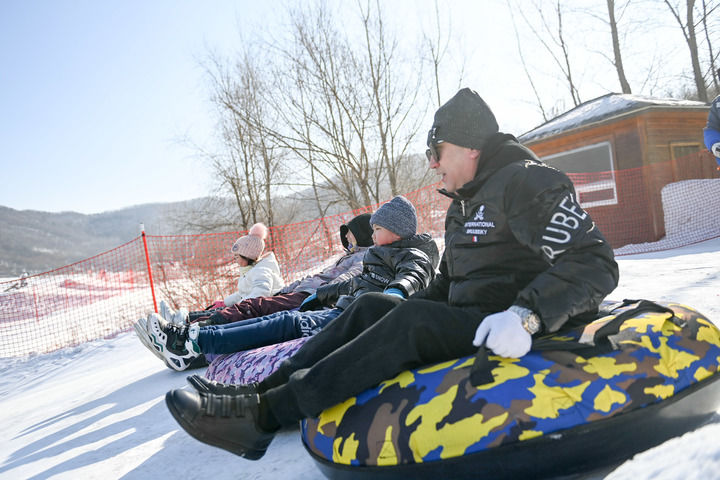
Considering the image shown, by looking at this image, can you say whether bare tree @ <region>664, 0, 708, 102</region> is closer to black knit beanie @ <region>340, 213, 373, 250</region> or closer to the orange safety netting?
the orange safety netting

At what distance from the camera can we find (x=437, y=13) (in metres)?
14.5

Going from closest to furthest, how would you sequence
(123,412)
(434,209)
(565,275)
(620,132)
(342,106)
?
(565,275)
(123,412)
(620,132)
(434,209)
(342,106)

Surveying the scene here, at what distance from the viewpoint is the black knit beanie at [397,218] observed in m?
3.17

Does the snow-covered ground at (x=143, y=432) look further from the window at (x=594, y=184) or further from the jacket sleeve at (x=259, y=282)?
the window at (x=594, y=184)

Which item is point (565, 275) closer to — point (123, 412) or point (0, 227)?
point (123, 412)

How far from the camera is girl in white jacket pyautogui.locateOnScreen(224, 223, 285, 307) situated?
14.6ft

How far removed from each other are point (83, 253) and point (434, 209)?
91.0 m

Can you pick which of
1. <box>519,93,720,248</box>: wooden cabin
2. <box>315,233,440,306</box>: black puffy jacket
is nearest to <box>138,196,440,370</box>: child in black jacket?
<box>315,233,440,306</box>: black puffy jacket

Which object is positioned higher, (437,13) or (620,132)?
(437,13)

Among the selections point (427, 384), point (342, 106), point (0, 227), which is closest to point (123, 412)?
point (427, 384)

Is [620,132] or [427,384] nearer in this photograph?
[427,384]

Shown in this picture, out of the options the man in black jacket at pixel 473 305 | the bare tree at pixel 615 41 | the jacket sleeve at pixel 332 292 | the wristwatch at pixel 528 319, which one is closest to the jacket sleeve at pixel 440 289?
the man in black jacket at pixel 473 305

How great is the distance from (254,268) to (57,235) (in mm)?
101104

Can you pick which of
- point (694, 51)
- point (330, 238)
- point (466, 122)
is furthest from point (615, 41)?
point (466, 122)
